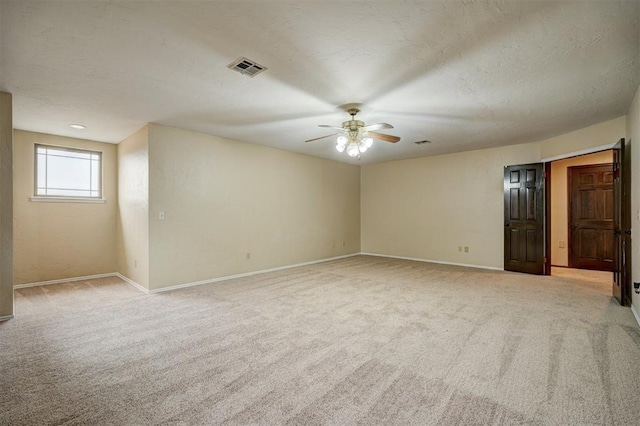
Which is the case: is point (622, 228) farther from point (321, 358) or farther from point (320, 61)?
point (320, 61)

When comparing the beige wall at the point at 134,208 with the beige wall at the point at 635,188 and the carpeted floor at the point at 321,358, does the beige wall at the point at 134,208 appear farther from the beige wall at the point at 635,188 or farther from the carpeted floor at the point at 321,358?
the beige wall at the point at 635,188

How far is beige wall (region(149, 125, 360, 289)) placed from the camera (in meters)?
4.68

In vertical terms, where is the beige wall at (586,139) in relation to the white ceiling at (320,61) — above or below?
below

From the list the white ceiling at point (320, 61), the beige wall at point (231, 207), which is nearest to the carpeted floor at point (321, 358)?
the beige wall at point (231, 207)

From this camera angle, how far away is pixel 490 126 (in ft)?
15.3

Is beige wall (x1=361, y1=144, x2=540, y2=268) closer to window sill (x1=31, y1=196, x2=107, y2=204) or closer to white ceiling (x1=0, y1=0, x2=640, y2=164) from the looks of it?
white ceiling (x1=0, y1=0, x2=640, y2=164)

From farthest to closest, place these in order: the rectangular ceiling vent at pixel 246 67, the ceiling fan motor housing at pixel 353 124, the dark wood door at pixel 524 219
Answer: the dark wood door at pixel 524 219, the ceiling fan motor housing at pixel 353 124, the rectangular ceiling vent at pixel 246 67

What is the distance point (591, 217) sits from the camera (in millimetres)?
6309

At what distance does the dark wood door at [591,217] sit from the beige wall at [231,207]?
5198 millimetres

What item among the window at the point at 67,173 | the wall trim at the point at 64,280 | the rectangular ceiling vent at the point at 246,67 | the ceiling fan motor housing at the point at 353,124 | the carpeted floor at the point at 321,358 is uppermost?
the rectangular ceiling vent at the point at 246,67

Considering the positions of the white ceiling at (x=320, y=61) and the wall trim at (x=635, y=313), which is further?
the wall trim at (x=635, y=313)

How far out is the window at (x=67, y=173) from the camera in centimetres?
511

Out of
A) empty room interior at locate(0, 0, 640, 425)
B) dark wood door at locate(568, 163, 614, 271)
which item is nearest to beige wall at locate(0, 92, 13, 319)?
empty room interior at locate(0, 0, 640, 425)

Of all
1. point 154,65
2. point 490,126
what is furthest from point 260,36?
point 490,126
